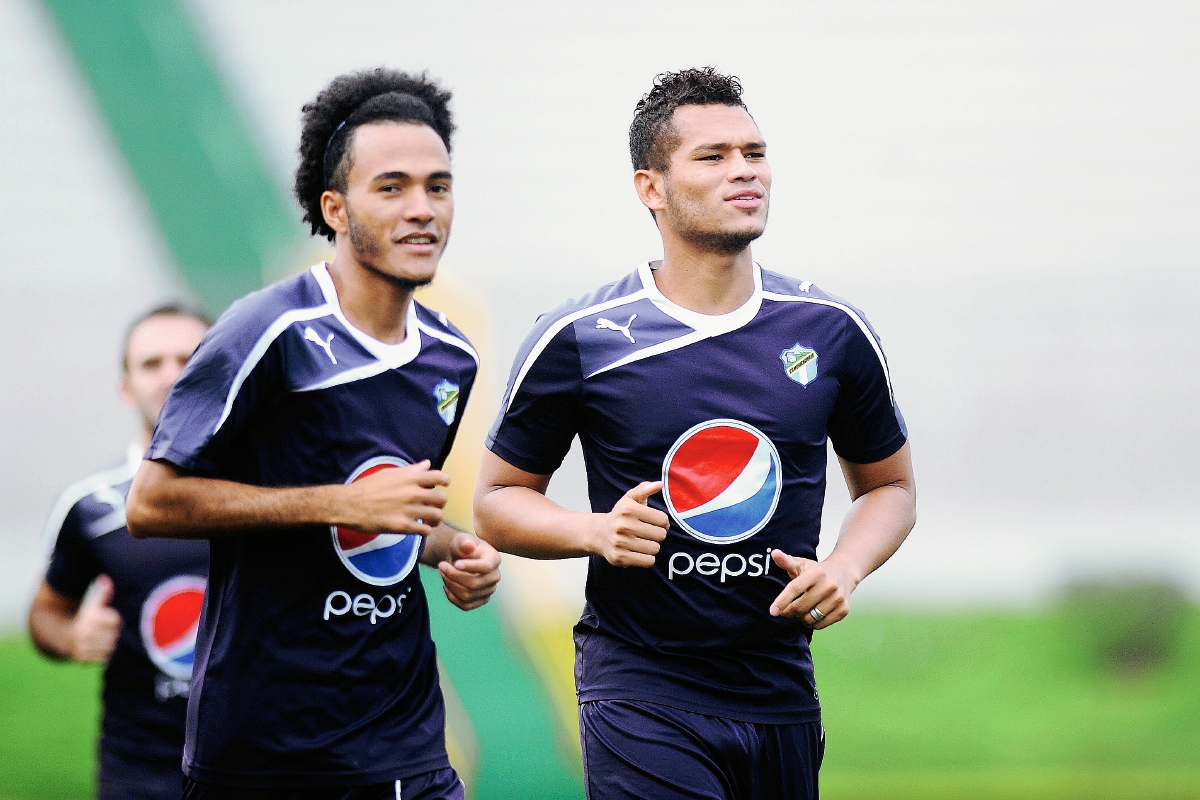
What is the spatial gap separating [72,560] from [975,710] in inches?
165

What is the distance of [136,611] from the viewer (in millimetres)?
3410

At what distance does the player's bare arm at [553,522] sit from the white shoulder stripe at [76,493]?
1.18 metres

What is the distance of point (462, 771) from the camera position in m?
5.98

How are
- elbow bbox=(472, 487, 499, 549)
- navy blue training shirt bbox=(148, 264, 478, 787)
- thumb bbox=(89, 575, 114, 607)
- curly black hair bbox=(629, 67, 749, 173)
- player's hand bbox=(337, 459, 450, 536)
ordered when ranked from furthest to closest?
thumb bbox=(89, 575, 114, 607), curly black hair bbox=(629, 67, 749, 173), elbow bbox=(472, 487, 499, 549), navy blue training shirt bbox=(148, 264, 478, 787), player's hand bbox=(337, 459, 450, 536)

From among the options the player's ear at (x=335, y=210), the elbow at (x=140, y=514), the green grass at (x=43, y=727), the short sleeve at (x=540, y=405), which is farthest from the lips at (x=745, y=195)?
the green grass at (x=43, y=727)

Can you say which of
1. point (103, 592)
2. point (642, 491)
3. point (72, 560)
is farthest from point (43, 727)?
point (642, 491)

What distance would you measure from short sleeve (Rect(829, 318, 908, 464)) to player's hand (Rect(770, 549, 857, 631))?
0.47 metres

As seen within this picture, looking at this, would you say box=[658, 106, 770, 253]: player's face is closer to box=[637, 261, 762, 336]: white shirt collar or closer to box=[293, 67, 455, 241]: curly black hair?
box=[637, 261, 762, 336]: white shirt collar

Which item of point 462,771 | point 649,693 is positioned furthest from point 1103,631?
point 649,693

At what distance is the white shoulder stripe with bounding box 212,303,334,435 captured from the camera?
2.45 meters

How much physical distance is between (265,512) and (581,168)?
443 cm

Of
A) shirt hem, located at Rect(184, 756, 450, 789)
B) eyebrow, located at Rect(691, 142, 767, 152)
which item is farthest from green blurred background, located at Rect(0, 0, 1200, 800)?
shirt hem, located at Rect(184, 756, 450, 789)

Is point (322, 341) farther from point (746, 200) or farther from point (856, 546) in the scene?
point (856, 546)

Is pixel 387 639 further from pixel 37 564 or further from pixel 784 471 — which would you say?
pixel 37 564
